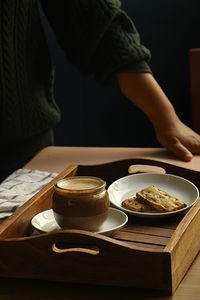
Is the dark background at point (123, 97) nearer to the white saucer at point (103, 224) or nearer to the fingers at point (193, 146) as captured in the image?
the fingers at point (193, 146)

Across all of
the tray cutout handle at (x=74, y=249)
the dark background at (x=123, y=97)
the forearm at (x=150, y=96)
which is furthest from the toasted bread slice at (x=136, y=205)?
the dark background at (x=123, y=97)

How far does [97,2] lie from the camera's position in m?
1.37

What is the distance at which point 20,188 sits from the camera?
3.58ft

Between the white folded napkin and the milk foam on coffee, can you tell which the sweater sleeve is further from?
the milk foam on coffee

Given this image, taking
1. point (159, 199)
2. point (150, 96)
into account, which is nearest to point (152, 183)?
point (159, 199)

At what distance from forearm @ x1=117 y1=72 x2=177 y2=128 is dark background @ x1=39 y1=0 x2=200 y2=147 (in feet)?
2.75

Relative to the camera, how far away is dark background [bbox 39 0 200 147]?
223 cm

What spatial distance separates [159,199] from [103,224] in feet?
0.36

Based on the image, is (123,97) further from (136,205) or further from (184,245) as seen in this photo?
(184,245)

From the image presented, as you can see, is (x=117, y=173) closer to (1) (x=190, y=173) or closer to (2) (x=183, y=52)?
(1) (x=190, y=173)

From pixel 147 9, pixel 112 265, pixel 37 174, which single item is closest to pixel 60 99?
pixel 147 9

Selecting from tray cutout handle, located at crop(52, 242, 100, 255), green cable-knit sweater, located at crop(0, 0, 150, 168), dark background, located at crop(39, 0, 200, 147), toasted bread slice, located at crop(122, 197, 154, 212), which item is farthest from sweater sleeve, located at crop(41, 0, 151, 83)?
dark background, located at crop(39, 0, 200, 147)

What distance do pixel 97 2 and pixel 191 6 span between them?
36.5 inches

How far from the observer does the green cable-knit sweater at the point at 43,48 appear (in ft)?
4.50
